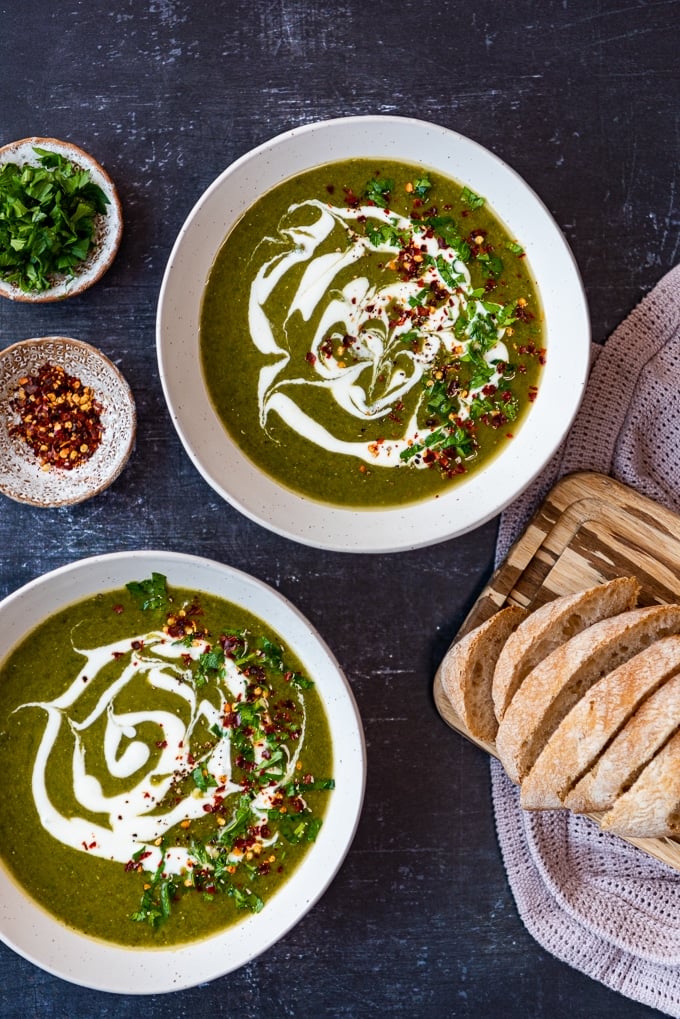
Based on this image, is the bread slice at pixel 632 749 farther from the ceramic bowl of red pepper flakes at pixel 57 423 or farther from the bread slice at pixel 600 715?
the ceramic bowl of red pepper flakes at pixel 57 423

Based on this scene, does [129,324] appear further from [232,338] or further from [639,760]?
[639,760]

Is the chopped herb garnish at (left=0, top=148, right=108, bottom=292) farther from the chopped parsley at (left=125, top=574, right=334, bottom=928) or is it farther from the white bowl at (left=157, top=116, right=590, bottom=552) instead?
the chopped parsley at (left=125, top=574, right=334, bottom=928)

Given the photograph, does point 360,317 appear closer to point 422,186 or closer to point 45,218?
point 422,186

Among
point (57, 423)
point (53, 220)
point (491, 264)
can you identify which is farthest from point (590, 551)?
point (53, 220)

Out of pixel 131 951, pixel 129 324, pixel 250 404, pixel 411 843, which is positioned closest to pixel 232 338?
pixel 250 404

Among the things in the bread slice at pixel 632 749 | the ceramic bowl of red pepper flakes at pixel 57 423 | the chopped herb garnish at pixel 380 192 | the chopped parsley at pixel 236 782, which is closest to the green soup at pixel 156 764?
the chopped parsley at pixel 236 782
